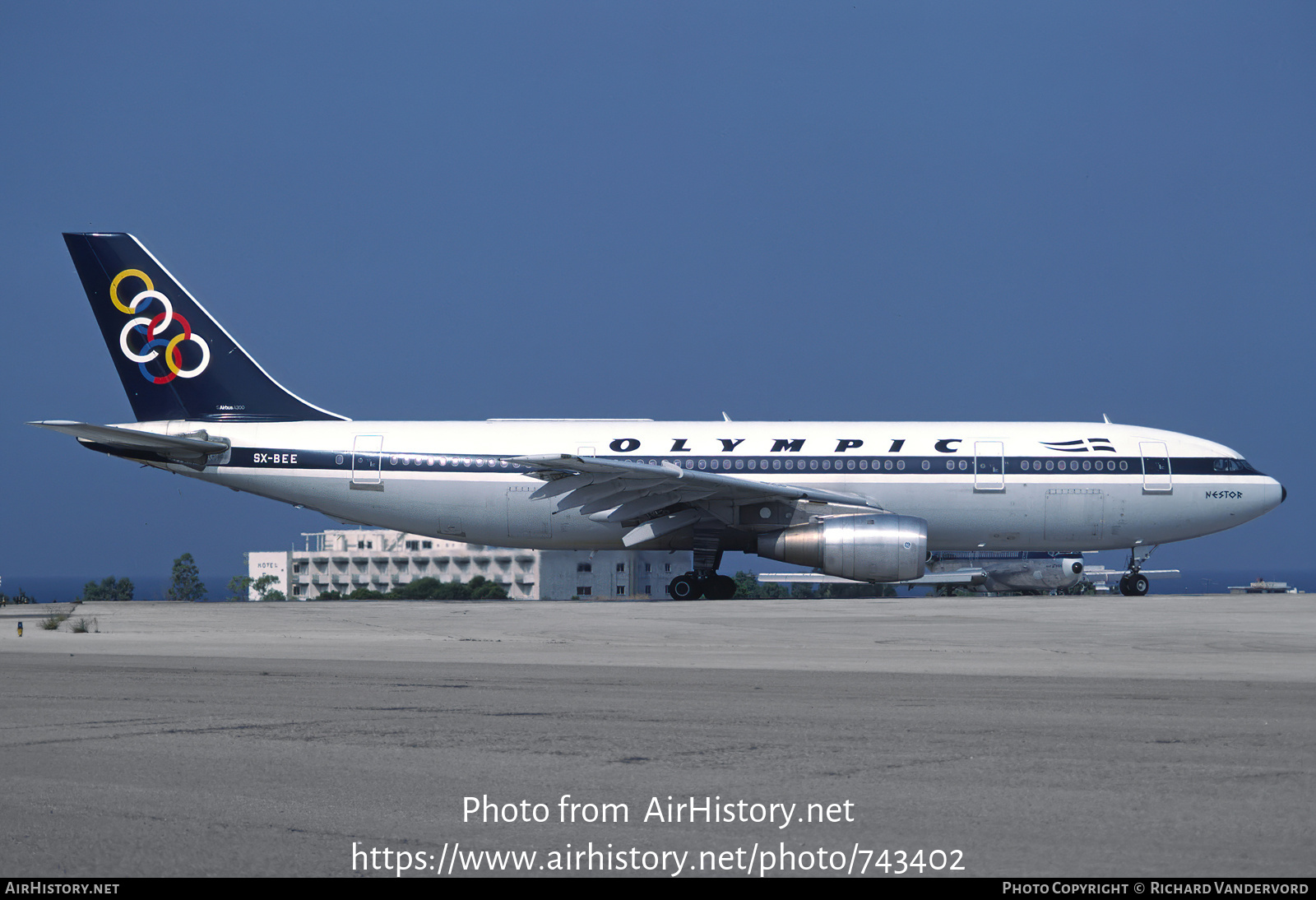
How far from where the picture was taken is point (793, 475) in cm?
2484

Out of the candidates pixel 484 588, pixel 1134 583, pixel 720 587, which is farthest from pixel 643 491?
pixel 484 588

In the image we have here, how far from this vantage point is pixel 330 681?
1008cm

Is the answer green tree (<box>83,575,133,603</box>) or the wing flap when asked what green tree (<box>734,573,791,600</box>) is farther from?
green tree (<box>83,575,133,603</box>)

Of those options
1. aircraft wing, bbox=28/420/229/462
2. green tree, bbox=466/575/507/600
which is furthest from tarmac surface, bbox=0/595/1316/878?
green tree, bbox=466/575/507/600

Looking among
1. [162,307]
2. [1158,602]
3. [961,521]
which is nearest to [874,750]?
[1158,602]

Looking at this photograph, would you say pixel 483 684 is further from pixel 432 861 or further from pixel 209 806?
pixel 432 861

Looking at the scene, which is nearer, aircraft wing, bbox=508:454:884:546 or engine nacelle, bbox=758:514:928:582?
aircraft wing, bbox=508:454:884:546

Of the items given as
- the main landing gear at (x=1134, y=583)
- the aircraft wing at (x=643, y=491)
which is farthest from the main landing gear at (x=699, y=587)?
the main landing gear at (x=1134, y=583)

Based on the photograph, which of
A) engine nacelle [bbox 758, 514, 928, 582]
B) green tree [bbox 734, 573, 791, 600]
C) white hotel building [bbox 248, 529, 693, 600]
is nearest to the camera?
engine nacelle [bbox 758, 514, 928, 582]

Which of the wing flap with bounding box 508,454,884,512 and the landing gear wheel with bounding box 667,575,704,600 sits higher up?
the wing flap with bounding box 508,454,884,512

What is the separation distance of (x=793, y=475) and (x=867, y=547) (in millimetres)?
2773

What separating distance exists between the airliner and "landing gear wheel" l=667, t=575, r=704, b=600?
0.10 ft

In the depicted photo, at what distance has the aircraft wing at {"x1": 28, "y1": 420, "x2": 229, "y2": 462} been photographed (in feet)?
77.3

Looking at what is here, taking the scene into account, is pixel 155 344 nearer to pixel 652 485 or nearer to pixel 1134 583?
pixel 652 485
